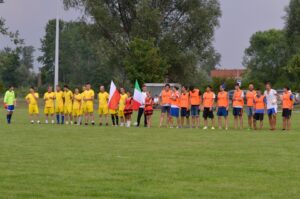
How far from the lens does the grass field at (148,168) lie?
10.7 metres

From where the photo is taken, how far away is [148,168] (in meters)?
13.5

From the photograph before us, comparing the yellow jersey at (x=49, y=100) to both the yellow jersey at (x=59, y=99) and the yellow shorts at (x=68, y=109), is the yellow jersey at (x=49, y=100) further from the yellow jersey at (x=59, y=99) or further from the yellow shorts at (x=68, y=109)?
the yellow shorts at (x=68, y=109)

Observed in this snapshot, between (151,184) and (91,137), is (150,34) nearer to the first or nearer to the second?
(91,137)

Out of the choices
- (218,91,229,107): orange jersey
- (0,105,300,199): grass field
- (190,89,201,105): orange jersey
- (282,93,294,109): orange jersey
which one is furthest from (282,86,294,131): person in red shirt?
(0,105,300,199): grass field

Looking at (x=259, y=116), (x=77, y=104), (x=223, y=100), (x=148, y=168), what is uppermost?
(x=223, y=100)

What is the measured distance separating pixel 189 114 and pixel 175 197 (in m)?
20.5

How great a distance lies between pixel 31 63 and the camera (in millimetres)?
183250

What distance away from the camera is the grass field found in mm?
10711

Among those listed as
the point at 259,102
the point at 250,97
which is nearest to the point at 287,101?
the point at 259,102

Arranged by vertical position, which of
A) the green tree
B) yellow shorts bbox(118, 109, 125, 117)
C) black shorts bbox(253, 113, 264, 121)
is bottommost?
black shorts bbox(253, 113, 264, 121)

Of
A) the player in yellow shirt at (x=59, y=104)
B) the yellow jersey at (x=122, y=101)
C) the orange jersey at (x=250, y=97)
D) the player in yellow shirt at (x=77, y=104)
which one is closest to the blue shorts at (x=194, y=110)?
the orange jersey at (x=250, y=97)

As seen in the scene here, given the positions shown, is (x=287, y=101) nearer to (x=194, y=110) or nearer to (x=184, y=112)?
(x=194, y=110)

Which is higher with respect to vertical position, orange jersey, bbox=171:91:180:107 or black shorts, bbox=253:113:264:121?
orange jersey, bbox=171:91:180:107

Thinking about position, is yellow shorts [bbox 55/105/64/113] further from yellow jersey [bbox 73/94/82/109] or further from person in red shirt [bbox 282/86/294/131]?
person in red shirt [bbox 282/86/294/131]
